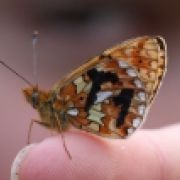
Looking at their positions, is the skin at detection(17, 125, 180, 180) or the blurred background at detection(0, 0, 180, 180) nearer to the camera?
the skin at detection(17, 125, 180, 180)

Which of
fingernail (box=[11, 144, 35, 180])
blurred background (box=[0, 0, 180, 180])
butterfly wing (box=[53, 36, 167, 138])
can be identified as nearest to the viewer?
fingernail (box=[11, 144, 35, 180])

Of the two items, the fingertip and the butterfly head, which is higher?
the butterfly head

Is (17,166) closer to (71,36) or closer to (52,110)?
(52,110)

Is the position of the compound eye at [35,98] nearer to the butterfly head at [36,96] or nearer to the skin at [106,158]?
the butterfly head at [36,96]

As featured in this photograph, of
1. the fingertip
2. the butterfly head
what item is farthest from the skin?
the butterfly head

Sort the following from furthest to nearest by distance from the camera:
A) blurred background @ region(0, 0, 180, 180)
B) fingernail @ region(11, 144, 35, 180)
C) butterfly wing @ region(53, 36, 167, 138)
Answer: blurred background @ region(0, 0, 180, 180) → butterfly wing @ region(53, 36, 167, 138) → fingernail @ region(11, 144, 35, 180)

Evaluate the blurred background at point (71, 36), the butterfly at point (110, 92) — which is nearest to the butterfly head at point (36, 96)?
the butterfly at point (110, 92)

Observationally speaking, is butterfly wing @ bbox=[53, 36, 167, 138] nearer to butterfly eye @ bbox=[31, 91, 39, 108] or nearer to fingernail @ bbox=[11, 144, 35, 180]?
butterfly eye @ bbox=[31, 91, 39, 108]

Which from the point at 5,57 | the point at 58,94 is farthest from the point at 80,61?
the point at 58,94
